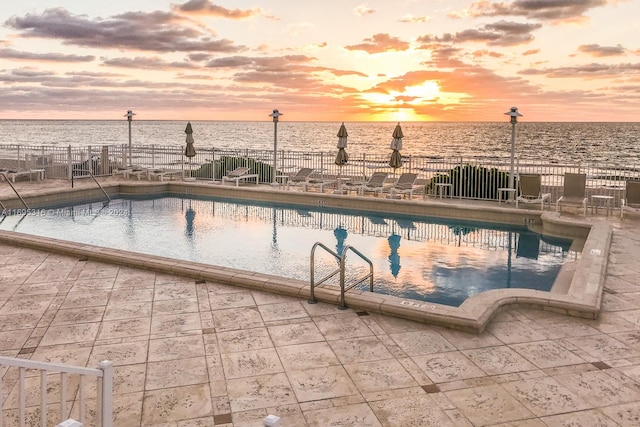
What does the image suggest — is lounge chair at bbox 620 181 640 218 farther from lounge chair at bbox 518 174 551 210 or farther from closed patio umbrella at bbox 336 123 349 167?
closed patio umbrella at bbox 336 123 349 167

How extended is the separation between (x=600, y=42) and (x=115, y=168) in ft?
74.3

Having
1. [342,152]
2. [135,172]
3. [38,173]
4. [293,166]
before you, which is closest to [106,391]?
[342,152]

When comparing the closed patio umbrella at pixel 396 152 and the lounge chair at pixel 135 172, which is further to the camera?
the lounge chair at pixel 135 172

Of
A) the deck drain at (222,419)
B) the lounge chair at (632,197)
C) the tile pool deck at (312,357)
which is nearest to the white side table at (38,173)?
the tile pool deck at (312,357)

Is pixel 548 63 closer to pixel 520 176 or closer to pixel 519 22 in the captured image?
pixel 519 22

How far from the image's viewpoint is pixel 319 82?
40531 millimetres

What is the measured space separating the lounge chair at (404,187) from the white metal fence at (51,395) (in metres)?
10.8

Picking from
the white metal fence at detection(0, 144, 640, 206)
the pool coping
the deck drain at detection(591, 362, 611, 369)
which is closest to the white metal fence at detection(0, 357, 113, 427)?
the pool coping

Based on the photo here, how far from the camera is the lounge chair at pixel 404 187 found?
46.5ft

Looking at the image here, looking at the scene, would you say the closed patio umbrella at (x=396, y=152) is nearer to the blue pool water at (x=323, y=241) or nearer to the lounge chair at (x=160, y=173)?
the blue pool water at (x=323, y=241)

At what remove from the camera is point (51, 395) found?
4020 millimetres

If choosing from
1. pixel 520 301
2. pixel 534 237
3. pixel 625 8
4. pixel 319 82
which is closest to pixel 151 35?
pixel 319 82

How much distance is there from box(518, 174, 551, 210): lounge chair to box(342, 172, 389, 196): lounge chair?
11.8ft

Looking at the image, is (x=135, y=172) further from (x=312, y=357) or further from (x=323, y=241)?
(x=312, y=357)
